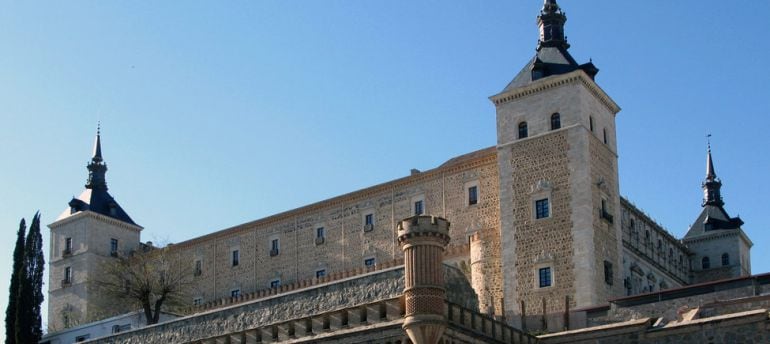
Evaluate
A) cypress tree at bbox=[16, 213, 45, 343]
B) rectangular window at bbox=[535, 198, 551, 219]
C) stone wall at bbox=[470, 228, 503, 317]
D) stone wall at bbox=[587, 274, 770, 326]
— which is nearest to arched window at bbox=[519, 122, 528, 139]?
rectangular window at bbox=[535, 198, 551, 219]

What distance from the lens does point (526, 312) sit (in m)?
49.0

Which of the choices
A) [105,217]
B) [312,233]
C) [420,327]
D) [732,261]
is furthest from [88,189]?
[420,327]

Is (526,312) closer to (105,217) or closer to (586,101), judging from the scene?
(586,101)

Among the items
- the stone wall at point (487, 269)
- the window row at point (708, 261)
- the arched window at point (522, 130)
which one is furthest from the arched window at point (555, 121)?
the window row at point (708, 261)

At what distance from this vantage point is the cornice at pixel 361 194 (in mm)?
54781

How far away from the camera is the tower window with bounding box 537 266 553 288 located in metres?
48.9

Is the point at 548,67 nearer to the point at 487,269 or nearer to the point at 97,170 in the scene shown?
the point at 487,269

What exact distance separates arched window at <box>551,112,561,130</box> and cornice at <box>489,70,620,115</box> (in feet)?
4.47

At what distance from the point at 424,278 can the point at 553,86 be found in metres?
24.2

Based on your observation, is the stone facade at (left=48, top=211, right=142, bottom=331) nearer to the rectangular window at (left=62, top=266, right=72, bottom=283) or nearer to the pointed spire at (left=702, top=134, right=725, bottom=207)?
the rectangular window at (left=62, top=266, right=72, bottom=283)

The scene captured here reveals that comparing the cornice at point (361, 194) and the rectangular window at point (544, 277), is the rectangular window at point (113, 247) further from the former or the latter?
the rectangular window at point (544, 277)

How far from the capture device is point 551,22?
5638 centimetres

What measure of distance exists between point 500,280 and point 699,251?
80.0ft

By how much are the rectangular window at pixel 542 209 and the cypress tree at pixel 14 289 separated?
23614mm
